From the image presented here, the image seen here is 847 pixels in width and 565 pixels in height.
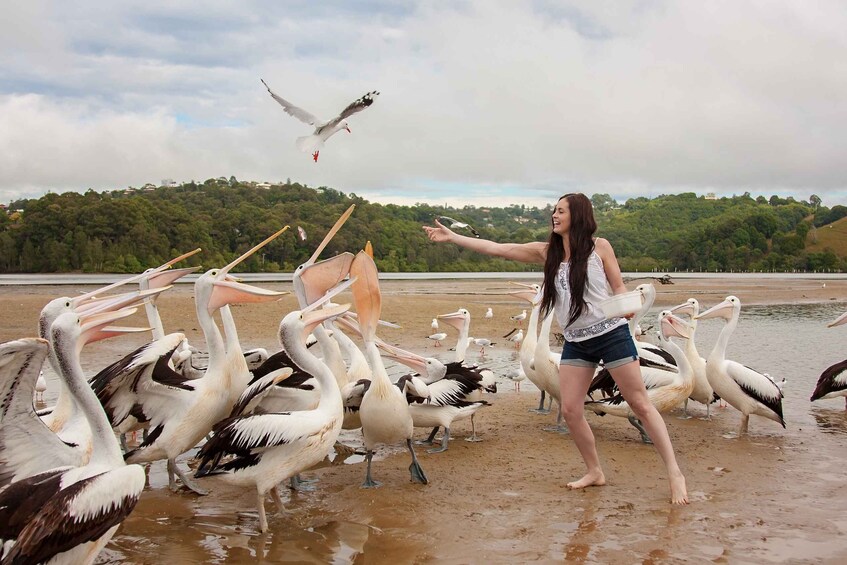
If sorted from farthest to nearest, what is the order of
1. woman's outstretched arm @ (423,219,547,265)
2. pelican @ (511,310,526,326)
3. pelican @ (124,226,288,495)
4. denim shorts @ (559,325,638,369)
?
pelican @ (511,310,526,326)
pelican @ (124,226,288,495)
woman's outstretched arm @ (423,219,547,265)
denim shorts @ (559,325,638,369)

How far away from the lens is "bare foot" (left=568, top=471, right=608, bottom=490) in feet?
16.0

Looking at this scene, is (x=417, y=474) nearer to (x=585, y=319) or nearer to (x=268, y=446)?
(x=268, y=446)

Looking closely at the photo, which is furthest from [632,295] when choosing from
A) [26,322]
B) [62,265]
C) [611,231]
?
[611,231]

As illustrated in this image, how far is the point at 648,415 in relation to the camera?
4453mm

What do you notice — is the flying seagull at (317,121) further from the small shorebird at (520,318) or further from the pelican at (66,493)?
the small shorebird at (520,318)

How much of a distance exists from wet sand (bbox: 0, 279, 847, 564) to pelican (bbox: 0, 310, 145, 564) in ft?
2.21

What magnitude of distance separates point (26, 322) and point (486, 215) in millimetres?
59986

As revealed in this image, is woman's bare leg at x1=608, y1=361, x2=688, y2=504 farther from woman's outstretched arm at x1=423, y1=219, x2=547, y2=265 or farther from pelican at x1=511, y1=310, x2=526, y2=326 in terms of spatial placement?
pelican at x1=511, y1=310, x2=526, y2=326

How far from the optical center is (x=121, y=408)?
5.10 metres

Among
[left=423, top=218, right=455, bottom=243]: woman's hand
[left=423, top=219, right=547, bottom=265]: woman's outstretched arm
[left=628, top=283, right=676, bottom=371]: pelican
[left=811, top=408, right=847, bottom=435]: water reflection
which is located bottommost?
[left=811, top=408, right=847, bottom=435]: water reflection

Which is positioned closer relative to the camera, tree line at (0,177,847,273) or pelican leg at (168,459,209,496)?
pelican leg at (168,459,209,496)

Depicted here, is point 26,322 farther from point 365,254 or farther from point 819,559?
point 819,559

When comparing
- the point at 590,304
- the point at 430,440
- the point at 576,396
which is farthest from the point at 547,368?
the point at 590,304

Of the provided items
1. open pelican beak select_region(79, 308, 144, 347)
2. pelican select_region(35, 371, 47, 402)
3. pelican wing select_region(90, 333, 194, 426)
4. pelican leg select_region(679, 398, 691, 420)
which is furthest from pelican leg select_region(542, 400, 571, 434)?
pelican select_region(35, 371, 47, 402)
